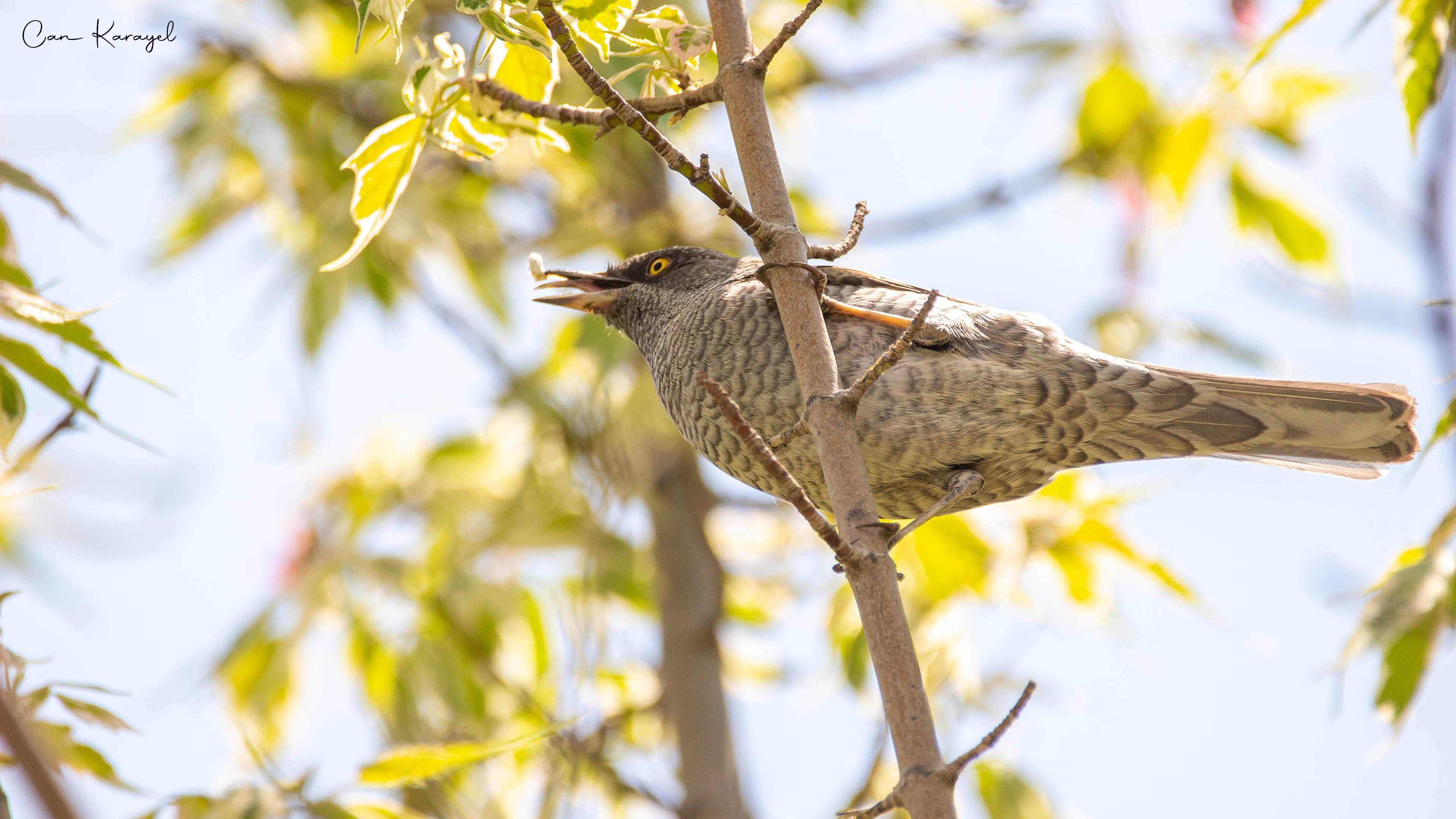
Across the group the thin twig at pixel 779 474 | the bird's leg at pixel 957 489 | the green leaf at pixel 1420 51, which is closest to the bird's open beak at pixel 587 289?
the bird's leg at pixel 957 489

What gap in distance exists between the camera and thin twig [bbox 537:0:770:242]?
1.71 metres

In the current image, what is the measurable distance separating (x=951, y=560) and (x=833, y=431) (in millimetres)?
1967

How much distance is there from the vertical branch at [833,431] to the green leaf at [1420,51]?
4.10 feet

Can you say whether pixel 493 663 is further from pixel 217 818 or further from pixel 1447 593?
pixel 1447 593

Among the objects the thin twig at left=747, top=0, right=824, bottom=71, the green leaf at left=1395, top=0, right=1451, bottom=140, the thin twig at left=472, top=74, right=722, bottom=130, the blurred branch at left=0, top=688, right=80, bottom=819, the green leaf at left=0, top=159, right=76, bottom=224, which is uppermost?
the green leaf at left=1395, top=0, right=1451, bottom=140

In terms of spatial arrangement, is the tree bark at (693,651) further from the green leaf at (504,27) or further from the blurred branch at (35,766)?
the blurred branch at (35,766)

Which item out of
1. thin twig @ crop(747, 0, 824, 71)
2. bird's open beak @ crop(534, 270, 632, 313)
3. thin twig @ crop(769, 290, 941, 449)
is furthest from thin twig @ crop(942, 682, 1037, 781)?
bird's open beak @ crop(534, 270, 632, 313)

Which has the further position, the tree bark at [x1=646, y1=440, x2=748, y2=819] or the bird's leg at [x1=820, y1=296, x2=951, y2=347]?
the tree bark at [x1=646, y1=440, x2=748, y2=819]

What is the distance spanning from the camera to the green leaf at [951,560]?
144 inches

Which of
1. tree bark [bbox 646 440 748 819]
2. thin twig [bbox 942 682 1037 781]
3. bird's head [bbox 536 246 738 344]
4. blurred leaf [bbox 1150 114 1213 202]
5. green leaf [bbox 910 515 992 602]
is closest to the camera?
thin twig [bbox 942 682 1037 781]

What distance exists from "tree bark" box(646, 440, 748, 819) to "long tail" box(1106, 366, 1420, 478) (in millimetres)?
1962

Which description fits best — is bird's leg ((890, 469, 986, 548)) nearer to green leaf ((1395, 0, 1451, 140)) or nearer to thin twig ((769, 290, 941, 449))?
thin twig ((769, 290, 941, 449))

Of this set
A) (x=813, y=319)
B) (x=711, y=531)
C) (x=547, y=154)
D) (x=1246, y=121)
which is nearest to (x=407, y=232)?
(x=547, y=154)

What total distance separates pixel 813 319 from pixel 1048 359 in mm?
1264
